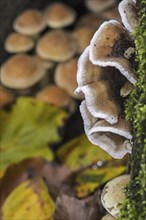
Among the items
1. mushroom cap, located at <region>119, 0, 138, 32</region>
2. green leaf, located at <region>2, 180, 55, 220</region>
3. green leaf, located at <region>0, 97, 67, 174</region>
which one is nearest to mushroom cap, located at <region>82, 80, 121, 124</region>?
mushroom cap, located at <region>119, 0, 138, 32</region>

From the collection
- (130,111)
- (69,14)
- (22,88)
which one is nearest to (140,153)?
(130,111)

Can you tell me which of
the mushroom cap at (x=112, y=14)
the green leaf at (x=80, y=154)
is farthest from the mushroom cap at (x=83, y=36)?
the green leaf at (x=80, y=154)

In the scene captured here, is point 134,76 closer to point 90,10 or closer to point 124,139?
point 124,139

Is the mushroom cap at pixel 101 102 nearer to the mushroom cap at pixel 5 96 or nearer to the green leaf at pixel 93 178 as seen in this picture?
the green leaf at pixel 93 178

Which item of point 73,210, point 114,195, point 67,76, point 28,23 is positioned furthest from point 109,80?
point 28,23

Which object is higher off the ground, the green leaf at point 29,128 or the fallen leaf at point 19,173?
the fallen leaf at point 19,173

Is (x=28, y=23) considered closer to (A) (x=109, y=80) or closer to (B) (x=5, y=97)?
(B) (x=5, y=97)
